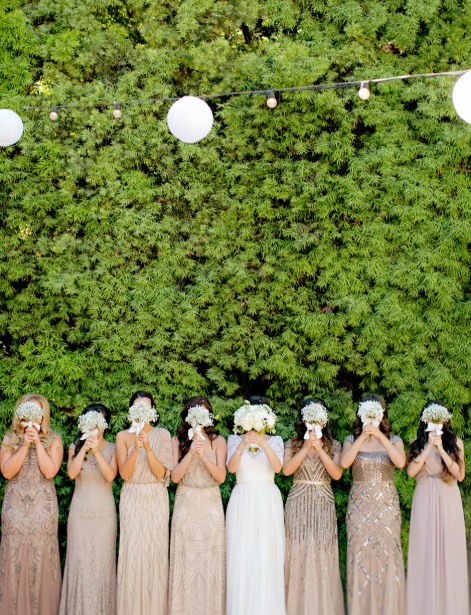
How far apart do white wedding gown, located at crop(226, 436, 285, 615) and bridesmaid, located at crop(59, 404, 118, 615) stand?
0.84 m

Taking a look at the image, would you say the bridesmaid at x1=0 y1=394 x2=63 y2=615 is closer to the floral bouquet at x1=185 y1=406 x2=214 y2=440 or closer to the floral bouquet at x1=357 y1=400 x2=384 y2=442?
the floral bouquet at x1=185 y1=406 x2=214 y2=440

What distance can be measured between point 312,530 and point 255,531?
0.40m

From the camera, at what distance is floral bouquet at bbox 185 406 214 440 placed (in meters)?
5.01

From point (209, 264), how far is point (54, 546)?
112 inches

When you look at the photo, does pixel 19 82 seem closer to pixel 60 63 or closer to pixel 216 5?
pixel 60 63

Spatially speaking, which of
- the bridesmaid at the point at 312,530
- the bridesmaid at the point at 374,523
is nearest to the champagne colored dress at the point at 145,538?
the bridesmaid at the point at 312,530

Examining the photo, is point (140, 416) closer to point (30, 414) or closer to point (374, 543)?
point (30, 414)

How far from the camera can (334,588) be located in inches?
197

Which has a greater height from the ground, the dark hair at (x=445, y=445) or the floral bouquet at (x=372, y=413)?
the floral bouquet at (x=372, y=413)

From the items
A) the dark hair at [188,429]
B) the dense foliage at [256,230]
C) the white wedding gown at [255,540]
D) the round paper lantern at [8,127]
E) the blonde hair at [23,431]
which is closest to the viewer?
the white wedding gown at [255,540]

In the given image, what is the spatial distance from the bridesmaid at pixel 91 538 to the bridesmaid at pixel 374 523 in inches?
Answer: 66.2

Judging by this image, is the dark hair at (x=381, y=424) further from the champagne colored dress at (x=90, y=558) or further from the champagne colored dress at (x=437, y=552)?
the champagne colored dress at (x=90, y=558)

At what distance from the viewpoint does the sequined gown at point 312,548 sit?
16.3 ft

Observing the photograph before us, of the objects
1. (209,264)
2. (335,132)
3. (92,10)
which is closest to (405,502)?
(209,264)
